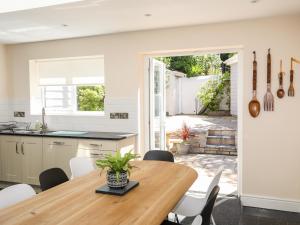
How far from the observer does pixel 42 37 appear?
504cm

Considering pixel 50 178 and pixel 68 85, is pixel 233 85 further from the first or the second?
pixel 50 178

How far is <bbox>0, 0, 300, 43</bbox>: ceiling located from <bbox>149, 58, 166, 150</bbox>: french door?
882 mm

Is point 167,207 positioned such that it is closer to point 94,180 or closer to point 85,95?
point 94,180

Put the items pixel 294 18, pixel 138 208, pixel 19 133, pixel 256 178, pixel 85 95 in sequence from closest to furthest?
pixel 138 208 < pixel 294 18 < pixel 256 178 < pixel 19 133 < pixel 85 95

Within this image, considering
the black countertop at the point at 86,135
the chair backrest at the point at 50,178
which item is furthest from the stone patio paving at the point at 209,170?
the chair backrest at the point at 50,178

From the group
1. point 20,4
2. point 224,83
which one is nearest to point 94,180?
point 20,4

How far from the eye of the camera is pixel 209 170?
6.18 metres

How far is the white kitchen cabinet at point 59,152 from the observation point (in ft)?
15.3

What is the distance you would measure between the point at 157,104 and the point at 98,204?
3.39 metres

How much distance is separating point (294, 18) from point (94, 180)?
126 inches

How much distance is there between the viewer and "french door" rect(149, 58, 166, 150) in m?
5.05

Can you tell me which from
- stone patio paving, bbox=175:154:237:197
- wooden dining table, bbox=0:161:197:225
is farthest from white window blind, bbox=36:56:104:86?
wooden dining table, bbox=0:161:197:225

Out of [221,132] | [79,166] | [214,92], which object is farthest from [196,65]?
[79,166]

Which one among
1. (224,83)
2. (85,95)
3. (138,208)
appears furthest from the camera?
(224,83)
